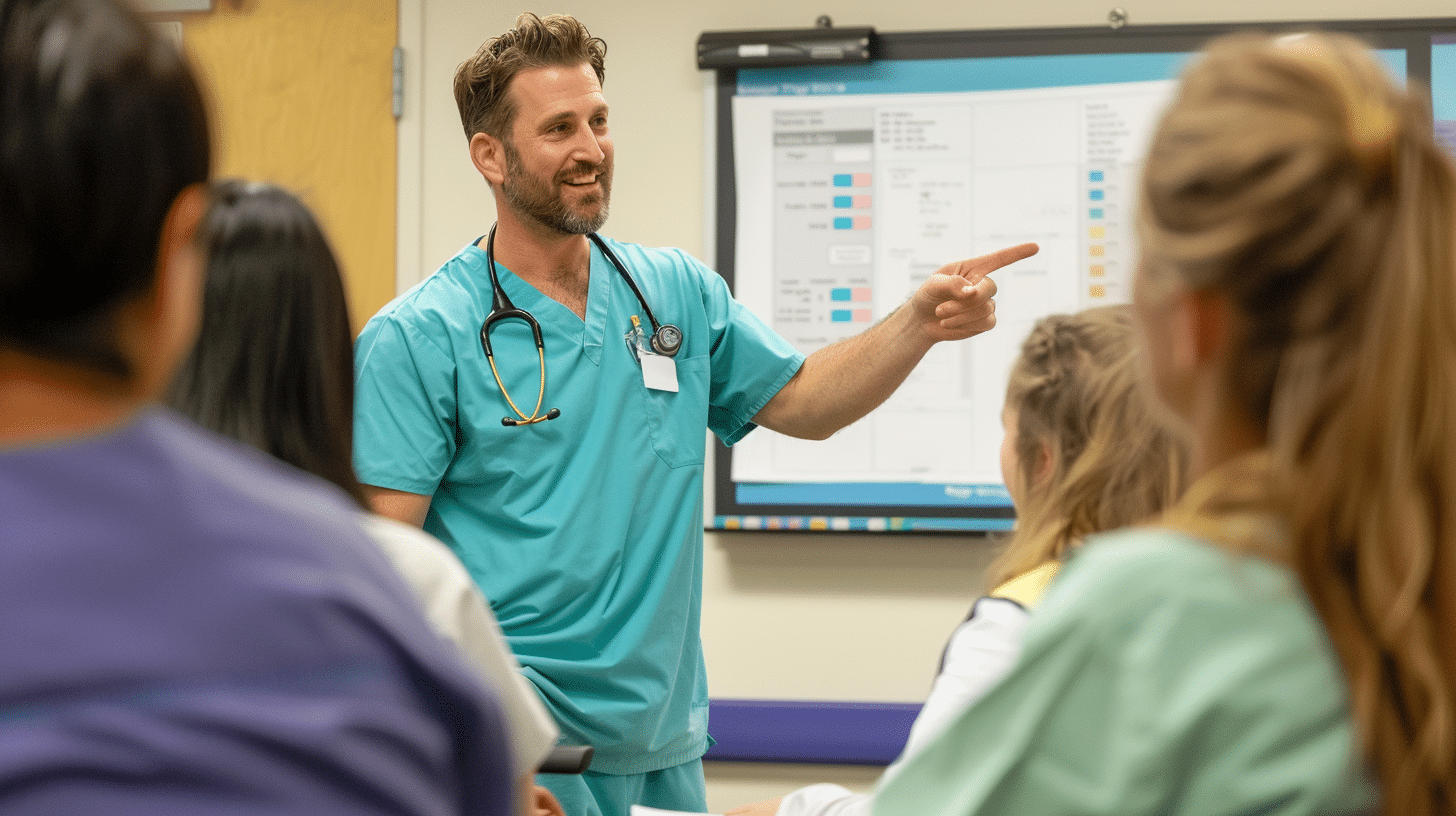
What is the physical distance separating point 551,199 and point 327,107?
4.10ft

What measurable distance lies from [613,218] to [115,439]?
2.38 m

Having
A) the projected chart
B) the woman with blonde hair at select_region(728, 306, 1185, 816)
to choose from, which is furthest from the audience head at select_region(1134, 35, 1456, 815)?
the projected chart

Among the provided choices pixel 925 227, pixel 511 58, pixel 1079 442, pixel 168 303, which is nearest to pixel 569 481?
pixel 511 58

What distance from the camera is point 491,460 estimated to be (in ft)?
5.84

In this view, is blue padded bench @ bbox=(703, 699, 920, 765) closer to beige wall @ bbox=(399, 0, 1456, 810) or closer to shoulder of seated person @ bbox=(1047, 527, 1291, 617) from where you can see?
beige wall @ bbox=(399, 0, 1456, 810)

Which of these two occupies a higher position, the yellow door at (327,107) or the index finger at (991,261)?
the yellow door at (327,107)

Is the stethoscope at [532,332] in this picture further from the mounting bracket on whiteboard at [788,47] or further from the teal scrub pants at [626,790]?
the mounting bracket on whiteboard at [788,47]

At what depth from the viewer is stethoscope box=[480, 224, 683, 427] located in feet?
5.89

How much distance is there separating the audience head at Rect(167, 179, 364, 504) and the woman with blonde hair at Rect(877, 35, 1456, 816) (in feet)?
1.69

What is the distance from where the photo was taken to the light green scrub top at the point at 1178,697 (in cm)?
55

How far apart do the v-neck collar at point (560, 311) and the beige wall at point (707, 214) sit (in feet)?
2.76

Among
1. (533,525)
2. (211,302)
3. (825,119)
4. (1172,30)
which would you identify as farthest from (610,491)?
(1172,30)

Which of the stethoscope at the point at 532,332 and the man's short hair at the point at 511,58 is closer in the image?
the stethoscope at the point at 532,332

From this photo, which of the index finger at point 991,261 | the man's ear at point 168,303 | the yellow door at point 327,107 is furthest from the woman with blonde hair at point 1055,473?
the yellow door at point 327,107
